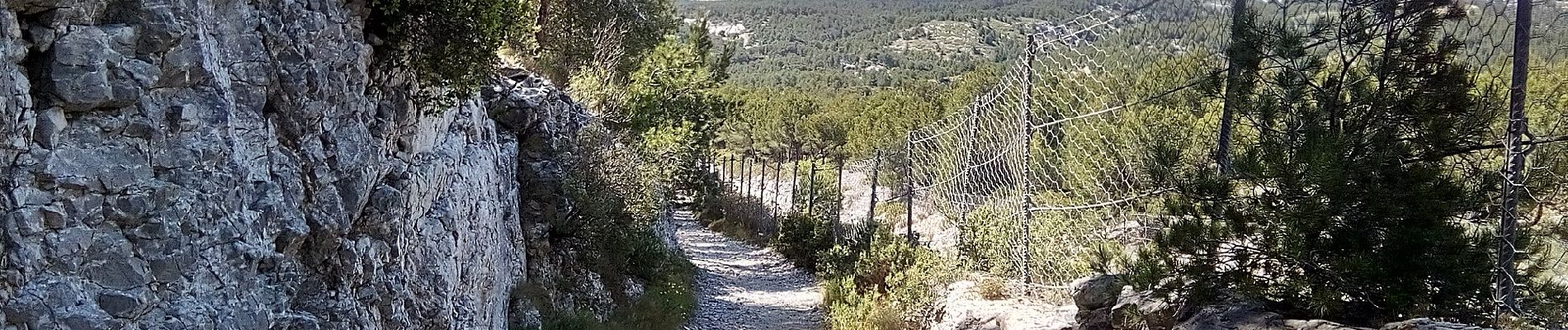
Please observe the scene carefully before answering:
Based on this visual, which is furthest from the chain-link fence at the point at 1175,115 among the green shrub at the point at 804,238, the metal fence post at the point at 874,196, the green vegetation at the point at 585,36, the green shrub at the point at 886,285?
the green shrub at the point at 804,238

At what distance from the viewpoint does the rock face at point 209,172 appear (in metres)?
2.78

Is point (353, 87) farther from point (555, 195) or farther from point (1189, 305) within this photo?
point (555, 195)

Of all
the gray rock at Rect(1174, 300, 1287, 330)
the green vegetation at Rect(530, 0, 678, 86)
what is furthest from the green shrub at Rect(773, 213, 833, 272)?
the gray rock at Rect(1174, 300, 1287, 330)

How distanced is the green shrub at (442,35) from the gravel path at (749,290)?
6.51 m

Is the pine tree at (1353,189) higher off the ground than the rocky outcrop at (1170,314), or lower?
higher

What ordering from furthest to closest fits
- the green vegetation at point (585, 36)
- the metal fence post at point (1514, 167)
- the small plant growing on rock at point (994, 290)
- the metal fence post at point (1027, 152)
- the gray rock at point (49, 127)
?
the green vegetation at point (585, 36) → the small plant growing on rock at point (994, 290) → the metal fence post at point (1027, 152) → the metal fence post at point (1514, 167) → the gray rock at point (49, 127)

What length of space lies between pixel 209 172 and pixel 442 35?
6.11ft

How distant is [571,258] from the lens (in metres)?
9.75

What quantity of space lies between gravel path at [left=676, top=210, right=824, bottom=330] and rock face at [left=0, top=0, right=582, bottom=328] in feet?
22.6

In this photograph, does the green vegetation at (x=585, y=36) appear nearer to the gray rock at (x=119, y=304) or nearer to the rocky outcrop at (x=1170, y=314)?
the rocky outcrop at (x=1170, y=314)

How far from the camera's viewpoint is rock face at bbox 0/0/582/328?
2.78 m

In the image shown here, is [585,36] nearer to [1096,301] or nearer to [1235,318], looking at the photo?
[1096,301]

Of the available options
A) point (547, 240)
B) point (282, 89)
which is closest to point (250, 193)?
point (282, 89)

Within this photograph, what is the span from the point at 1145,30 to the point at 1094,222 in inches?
54.4
